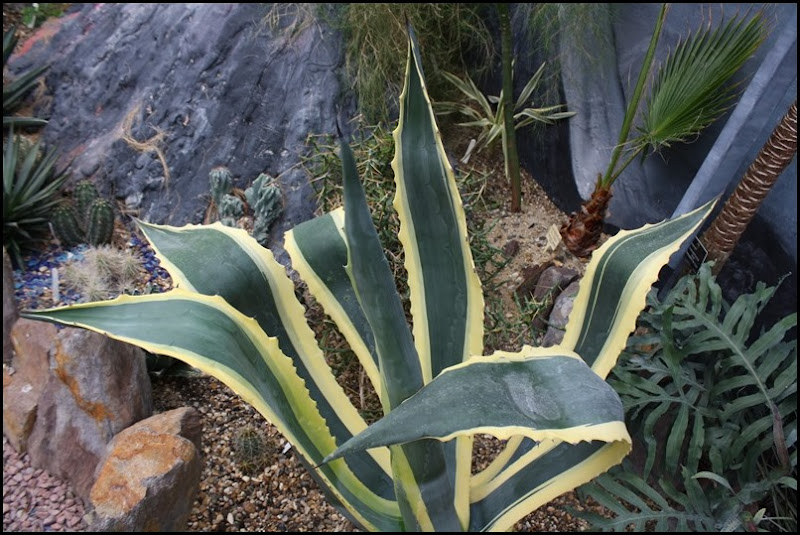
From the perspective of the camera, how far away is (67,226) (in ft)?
8.64

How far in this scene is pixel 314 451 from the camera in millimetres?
1189

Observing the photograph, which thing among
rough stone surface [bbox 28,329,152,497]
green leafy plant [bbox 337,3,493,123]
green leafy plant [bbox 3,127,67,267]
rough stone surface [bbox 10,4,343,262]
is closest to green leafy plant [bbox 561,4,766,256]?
green leafy plant [bbox 337,3,493,123]

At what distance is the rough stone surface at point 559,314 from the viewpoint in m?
1.91

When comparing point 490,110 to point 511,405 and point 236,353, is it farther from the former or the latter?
point 511,405

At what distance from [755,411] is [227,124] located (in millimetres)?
2260

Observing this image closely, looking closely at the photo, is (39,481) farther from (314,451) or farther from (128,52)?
(128,52)

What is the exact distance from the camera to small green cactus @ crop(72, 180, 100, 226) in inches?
106

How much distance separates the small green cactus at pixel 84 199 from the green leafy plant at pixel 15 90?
2.11 feet

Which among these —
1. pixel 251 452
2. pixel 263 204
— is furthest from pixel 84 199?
pixel 251 452

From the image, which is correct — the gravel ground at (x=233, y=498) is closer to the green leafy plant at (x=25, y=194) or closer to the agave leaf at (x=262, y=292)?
the agave leaf at (x=262, y=292)

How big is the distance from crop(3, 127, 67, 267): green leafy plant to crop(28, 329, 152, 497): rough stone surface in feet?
3.42

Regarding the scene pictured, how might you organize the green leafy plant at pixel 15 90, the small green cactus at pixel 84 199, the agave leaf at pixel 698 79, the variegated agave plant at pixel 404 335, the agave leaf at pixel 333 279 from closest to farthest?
the variegated agave plant at pixel 404 335 → the agave leaf at pixel 333 279 → the agave leaf at pixel 698 79 → the small green cactus at pixel 84 199 → the green leafy plant at pixel 15 90

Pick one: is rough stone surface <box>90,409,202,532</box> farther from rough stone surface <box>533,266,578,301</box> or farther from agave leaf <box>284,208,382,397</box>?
rough stone surface <box>533,266,578,301</box>

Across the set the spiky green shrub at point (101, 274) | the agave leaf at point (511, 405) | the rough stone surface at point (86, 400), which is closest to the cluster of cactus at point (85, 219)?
the spiky green shrub at point (101, 274)
